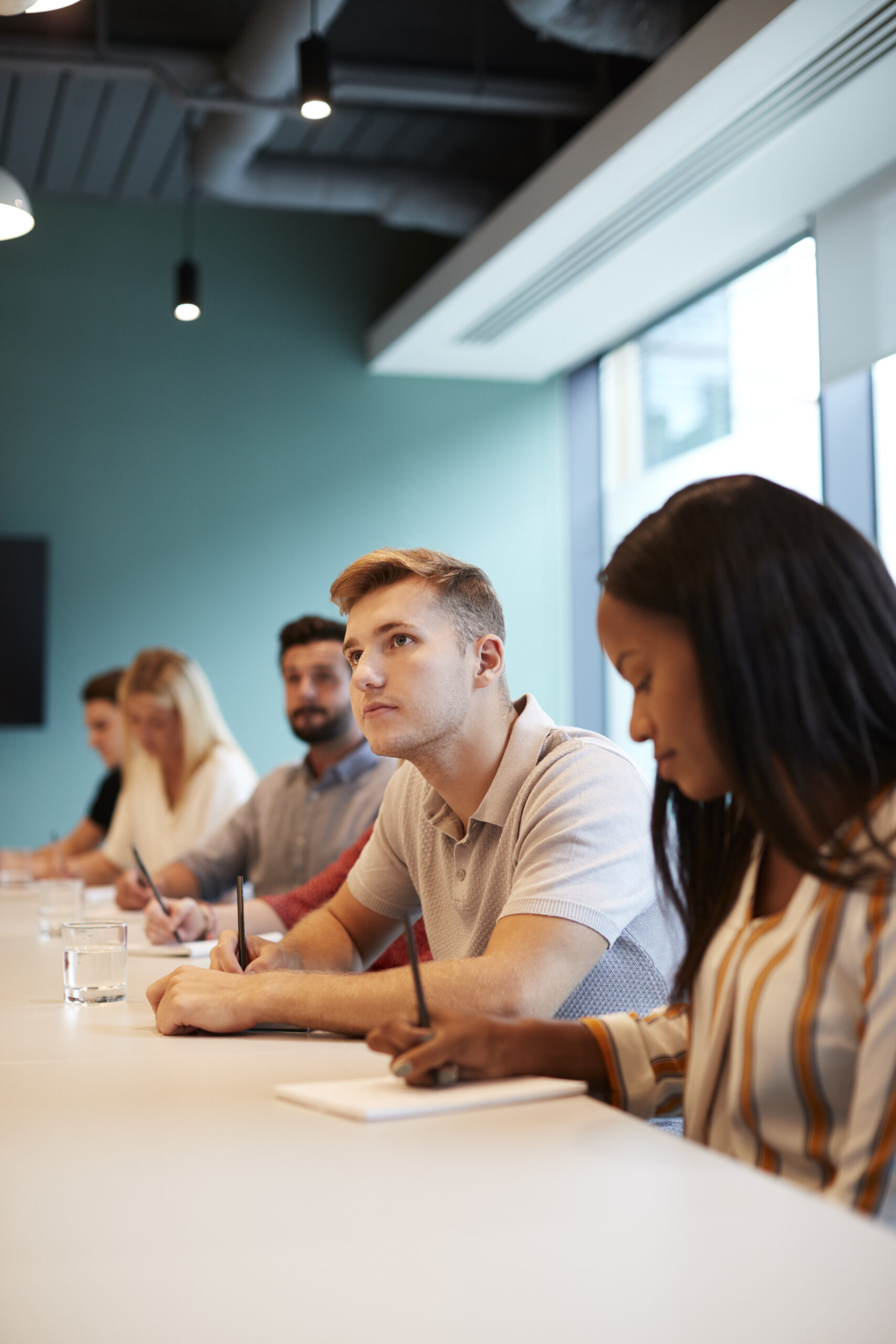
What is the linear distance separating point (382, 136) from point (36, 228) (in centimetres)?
169

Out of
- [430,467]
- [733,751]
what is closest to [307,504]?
[430,467]

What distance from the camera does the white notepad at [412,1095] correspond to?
1097mm

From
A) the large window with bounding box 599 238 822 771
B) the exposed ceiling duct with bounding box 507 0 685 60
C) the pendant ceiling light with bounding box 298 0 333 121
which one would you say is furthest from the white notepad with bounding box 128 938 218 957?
→ the exposed ceiling duct with bounding box 507 0 685 60

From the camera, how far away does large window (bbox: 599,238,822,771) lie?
4578 millimetres

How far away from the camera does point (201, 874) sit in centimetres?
333

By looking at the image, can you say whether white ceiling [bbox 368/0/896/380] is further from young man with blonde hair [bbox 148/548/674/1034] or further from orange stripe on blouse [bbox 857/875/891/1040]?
orange stripe on blouse [bbox 857/875/891/1040]

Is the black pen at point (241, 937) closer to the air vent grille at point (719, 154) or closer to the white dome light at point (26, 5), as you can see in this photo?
the white dome light at point (26, 5)

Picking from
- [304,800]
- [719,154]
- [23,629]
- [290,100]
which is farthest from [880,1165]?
[23,629]

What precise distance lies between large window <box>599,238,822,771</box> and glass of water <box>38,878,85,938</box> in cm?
174

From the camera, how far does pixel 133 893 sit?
9.93 ft

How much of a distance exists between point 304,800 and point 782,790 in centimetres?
238

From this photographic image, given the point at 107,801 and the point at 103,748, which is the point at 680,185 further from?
the point at 107,801

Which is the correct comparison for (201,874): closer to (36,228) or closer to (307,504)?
(307,504)

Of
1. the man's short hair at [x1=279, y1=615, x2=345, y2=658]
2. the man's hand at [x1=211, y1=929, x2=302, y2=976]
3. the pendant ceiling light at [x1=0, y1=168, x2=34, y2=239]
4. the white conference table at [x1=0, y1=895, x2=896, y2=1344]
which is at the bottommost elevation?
the white conference table at [x1=0, y1=895, x2=896, y2=1344]
